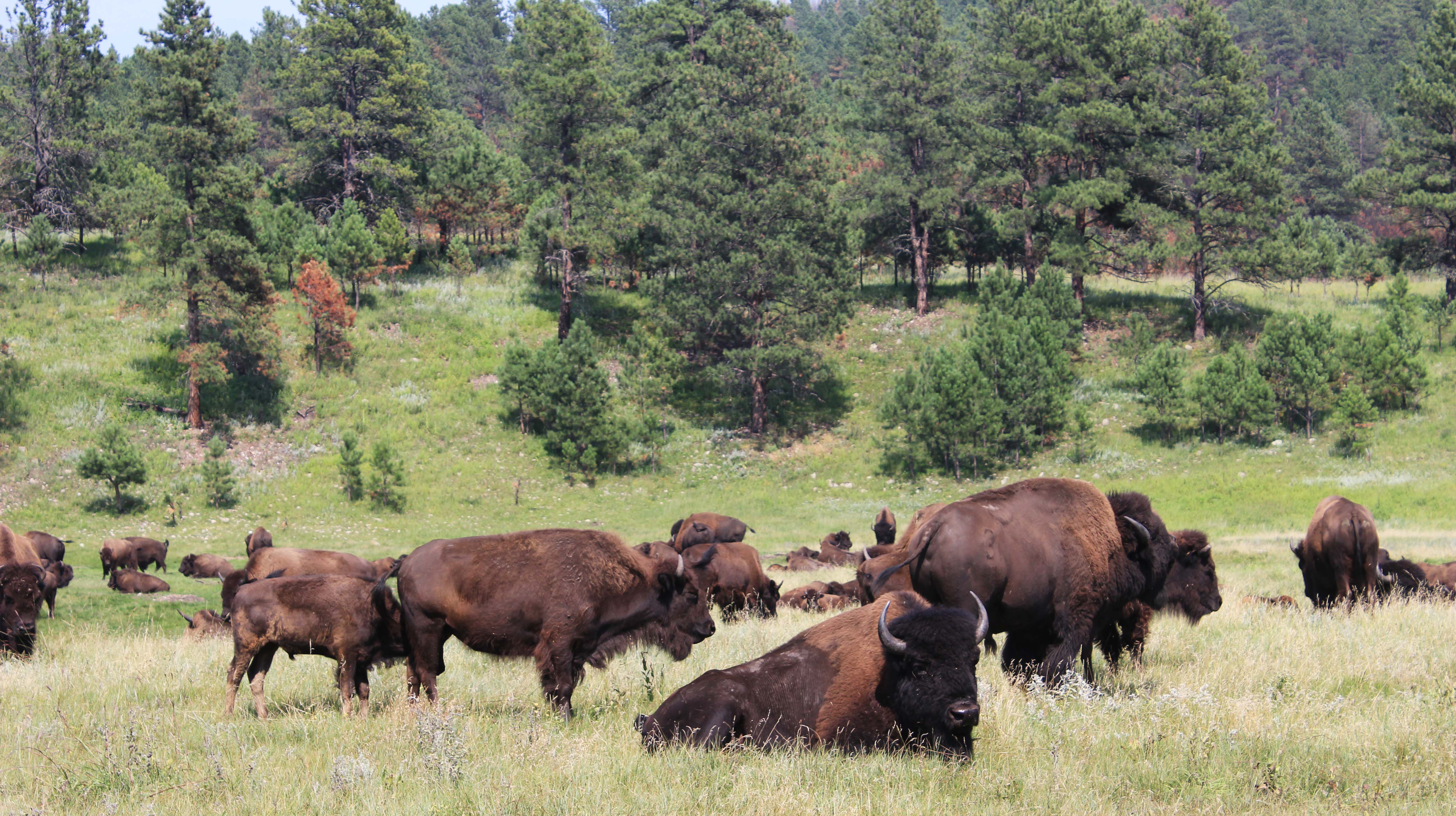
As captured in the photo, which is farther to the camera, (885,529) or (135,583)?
(885,529)

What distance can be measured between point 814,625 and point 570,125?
132 feet

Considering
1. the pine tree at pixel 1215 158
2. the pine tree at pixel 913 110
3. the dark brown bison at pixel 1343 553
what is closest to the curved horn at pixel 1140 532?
the dark brown bison at pixel 1343 553

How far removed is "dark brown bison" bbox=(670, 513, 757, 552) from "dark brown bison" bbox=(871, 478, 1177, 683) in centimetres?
935

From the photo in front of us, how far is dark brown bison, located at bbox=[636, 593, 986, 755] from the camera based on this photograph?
22.5ft

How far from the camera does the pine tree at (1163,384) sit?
37906mm

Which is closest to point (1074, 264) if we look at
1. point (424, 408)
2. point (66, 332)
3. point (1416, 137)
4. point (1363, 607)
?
point (1416, 137)

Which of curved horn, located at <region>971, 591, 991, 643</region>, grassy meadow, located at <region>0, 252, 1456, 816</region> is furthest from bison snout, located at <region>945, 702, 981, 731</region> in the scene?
curved horn, located at <region>971, 591, 991, 643</region>

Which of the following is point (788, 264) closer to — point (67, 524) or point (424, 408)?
point (424, 408)

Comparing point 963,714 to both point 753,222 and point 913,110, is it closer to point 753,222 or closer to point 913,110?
point 753,222

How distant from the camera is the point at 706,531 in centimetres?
1947

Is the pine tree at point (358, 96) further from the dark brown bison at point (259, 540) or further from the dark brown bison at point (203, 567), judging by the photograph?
the dark brown bison at point (259, 540)

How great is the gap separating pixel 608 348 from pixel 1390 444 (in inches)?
1235

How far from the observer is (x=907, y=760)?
271 inches

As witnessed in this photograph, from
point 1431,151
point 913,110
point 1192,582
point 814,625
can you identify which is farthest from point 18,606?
point 1431,151
